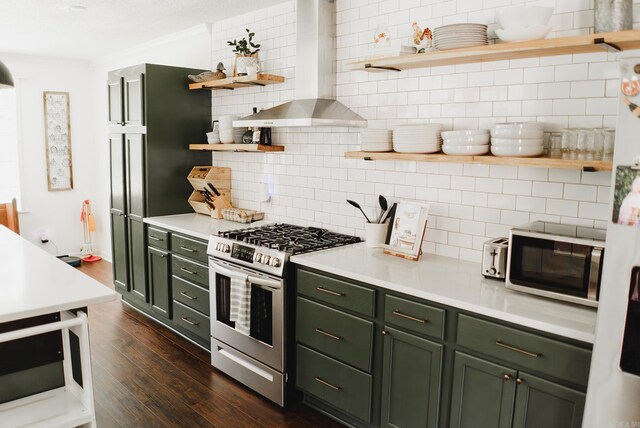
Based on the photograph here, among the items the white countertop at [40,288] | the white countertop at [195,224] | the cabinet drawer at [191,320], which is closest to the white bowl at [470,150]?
the white countertop at [40,288]

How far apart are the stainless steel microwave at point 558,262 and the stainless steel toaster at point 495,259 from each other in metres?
0.14

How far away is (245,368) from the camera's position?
3.50 metres

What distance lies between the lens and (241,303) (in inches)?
134

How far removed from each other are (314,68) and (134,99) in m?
1.98

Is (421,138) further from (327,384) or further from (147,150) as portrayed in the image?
(147,150)

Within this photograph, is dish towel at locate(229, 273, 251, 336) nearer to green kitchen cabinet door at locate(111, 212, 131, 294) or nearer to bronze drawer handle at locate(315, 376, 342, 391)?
bronze drawer handle at locate(315, 376, 342, 391)

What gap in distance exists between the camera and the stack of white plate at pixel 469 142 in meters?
2.73

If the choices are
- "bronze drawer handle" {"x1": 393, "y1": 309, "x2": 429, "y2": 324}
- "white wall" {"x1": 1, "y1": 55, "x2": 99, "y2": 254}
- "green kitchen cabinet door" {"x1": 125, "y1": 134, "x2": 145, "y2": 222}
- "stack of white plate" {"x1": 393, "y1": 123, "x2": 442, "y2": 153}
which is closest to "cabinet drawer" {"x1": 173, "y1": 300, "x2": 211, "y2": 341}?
"green kitchen cabinet door" {"x1": 125, "y1": 134, "x2": 145, "y2": 222}

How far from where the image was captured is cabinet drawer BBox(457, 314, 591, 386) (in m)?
2.04

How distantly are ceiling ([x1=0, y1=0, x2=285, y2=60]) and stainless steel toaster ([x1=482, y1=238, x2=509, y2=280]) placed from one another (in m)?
2.64

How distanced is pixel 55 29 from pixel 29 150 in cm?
218

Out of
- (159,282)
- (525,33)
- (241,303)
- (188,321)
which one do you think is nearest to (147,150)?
(159,282)

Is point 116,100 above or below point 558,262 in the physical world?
above

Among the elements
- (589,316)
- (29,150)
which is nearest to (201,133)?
(29,150)
